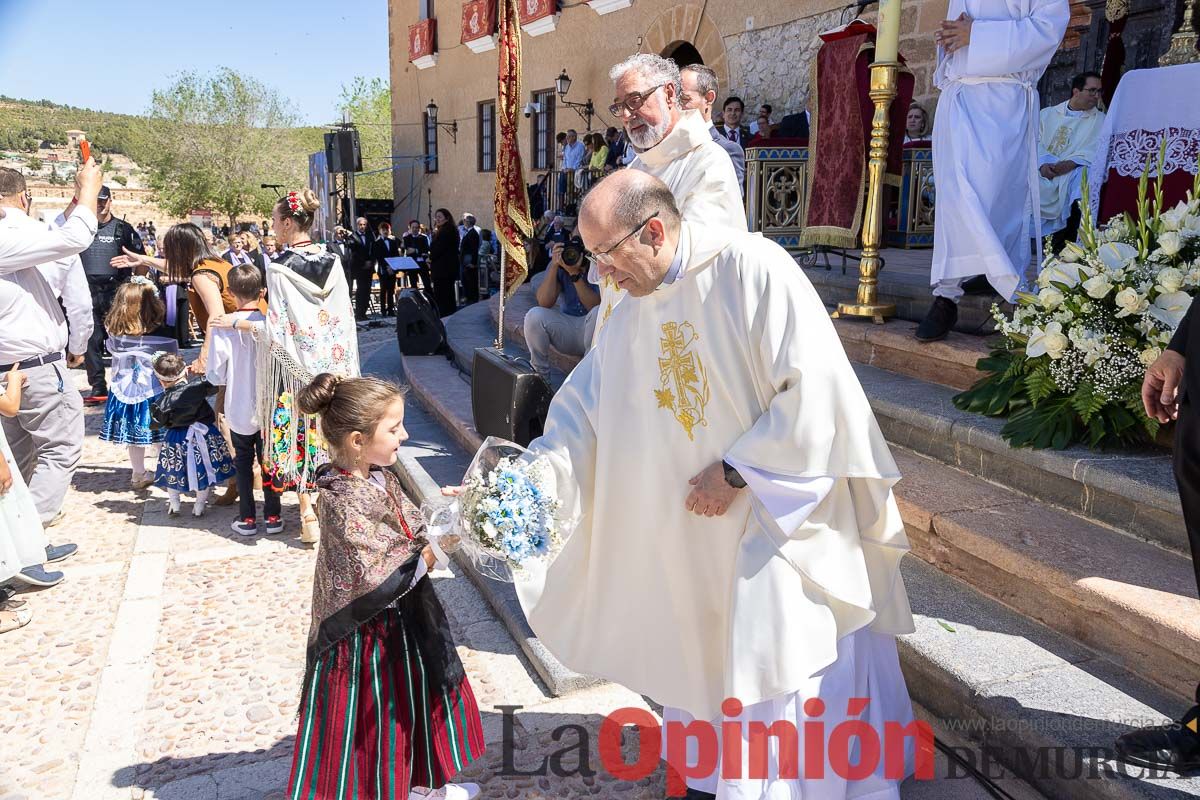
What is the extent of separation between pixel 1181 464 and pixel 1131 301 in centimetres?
119

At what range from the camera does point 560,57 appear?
17.4 meters

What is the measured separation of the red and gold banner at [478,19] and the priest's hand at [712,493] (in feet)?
63.4

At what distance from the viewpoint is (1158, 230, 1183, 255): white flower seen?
3064 mm

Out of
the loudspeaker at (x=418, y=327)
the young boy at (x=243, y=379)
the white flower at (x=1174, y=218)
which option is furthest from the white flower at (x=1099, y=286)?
the loudspeaker at (x=418, y=327)

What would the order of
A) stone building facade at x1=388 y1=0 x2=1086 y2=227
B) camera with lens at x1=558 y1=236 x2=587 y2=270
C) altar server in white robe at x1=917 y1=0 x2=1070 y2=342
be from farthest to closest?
1. stone building facade at x1=388 y1=0 x2=1086 y2=227
2. camera with lens at x1=558 y1=236 x2=587 y2=270
3. altar server in white robe at x1=917 y1=0 x2=1070 y2=342

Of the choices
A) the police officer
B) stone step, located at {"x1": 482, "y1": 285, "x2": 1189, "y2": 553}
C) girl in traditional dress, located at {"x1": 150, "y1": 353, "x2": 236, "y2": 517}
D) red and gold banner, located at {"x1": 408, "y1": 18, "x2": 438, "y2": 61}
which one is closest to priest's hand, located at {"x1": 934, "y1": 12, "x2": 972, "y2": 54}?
stone step, located at {"x1": 482, "y1": 285, "x2": 1189, "y2": 553}

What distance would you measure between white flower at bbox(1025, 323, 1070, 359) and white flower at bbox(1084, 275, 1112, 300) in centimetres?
17

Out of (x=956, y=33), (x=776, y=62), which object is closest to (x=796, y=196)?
(x=956, y=33)

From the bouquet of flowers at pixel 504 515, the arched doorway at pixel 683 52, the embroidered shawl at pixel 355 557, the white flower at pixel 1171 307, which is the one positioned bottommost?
the embroidered shawl at pixel 355 557

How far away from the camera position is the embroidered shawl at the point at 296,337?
493 centimetres

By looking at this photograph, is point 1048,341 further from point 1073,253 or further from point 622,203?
point 622,203

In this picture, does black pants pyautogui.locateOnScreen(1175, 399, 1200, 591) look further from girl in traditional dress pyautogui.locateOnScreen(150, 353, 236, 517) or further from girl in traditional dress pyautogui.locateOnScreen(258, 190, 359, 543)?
girl in traditional dress pyautogui.locateOnScreen(150, 353, 236, 517)

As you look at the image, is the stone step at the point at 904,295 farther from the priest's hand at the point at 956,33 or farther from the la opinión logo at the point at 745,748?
the la opinión logo at the point at 745,748

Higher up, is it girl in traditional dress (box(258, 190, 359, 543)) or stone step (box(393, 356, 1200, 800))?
girl in traditional dress (box(258, 190, 359, 543))
